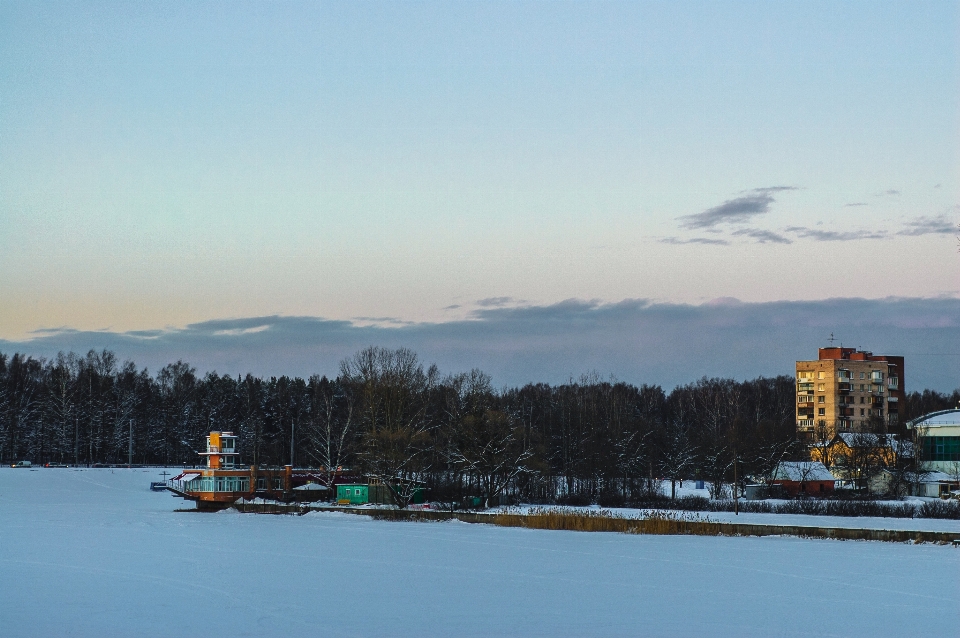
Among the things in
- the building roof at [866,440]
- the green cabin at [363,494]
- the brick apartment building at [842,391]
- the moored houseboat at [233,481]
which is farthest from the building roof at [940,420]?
the brick apartment building at [842,391]

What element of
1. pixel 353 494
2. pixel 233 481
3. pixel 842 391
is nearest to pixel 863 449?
pixel 353 494

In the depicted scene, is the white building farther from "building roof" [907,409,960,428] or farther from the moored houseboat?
the moored houseboat

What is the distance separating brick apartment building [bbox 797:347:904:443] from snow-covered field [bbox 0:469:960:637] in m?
84.4

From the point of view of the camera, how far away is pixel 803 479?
61.9m

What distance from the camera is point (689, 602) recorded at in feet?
62.1

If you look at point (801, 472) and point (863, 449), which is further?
point (863, 449)

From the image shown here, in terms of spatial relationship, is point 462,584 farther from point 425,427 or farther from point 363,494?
point 425,427

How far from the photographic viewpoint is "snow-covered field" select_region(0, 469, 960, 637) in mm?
16344

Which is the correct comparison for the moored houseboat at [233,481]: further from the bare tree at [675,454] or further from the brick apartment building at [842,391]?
the brick apartment building at [842,391]

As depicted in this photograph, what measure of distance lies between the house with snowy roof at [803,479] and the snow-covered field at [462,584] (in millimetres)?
30353

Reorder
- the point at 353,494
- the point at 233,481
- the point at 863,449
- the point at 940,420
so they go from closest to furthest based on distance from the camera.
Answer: the point at 353,494
the point at 233,481
the point at 863,449
the point at 940,420

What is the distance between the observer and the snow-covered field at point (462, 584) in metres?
16.3

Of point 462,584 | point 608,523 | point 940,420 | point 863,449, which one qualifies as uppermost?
point 940,420

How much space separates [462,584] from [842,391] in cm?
9957
